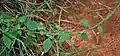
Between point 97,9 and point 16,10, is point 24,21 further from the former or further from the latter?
point 97,9

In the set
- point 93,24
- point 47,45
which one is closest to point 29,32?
point 47,45

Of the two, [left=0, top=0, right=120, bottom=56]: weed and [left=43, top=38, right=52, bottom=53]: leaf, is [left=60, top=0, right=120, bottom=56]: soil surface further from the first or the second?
[left=43, top=38, right=52, bottom=53]: leaf

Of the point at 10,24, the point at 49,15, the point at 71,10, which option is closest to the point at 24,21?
the point at 10,24

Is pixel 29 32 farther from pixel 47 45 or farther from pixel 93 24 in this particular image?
pixel 93 24

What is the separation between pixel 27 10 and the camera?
5.19 ft

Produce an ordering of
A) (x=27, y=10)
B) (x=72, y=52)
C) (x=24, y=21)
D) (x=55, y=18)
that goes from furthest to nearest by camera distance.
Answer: (x=55, y=18) → (x=27, y=10) → (x=72, y=52) → (x=24, y=21)

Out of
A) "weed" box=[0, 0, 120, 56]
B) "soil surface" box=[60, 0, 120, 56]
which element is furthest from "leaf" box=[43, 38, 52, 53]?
"soil surface" box=[60, 0, 120, 56]

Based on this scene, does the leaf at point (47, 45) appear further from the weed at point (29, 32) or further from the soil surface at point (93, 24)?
the soil surface at point (93, 24)

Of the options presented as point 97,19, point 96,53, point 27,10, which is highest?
point 27,10

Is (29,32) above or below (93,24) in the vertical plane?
above

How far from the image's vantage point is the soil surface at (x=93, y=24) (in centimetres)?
157

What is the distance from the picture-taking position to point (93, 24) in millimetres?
1720

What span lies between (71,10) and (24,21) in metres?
0.60

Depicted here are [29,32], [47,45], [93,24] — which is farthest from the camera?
[93,24]
